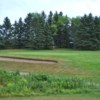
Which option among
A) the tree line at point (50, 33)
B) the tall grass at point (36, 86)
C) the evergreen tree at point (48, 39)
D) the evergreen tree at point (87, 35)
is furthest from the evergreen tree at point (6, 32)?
the tall grass at point (36, 86)

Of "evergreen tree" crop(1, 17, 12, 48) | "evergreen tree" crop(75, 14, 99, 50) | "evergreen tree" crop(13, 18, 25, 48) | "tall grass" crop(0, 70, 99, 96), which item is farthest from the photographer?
"evergreen tree" crop(13, 18, 25, 48)

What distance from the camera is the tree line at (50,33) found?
74.4m

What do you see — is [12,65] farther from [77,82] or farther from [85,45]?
[85,45]

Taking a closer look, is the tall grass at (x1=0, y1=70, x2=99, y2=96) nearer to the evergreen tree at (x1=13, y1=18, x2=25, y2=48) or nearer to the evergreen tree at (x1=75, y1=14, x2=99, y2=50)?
the evergreen tree at (x1=75, y1=14, x2=99, y2=50)

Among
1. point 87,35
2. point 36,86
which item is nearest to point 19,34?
point 87,35

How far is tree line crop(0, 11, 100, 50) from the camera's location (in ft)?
244

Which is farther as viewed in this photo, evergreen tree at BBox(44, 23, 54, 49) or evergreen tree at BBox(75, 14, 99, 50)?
evergreen tree at BBox(44, 23, 54, 49)

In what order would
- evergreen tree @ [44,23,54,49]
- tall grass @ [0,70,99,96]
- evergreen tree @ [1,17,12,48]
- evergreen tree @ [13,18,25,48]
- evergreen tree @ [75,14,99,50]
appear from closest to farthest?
tall grass @ [0,70,99,96] < evergreen tree @ [75,14,99,50] < evergreen tree @ [44,23,54,49] < evergreen tree @ [1,17,12,48] < evergreen tree @ [13,18,25,48]

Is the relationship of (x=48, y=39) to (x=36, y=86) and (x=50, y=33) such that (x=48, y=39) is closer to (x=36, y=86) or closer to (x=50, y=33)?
(x=50, y=33)

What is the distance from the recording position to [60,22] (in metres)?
85.4

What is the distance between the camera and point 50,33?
76.3 metres

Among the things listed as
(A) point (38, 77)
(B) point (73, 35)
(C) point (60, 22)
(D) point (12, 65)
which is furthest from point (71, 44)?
(A) point (38, 77)

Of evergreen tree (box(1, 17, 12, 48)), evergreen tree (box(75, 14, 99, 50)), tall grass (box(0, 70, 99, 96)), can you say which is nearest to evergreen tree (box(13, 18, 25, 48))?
evergreen tree (box(1, 17, 12, 48))

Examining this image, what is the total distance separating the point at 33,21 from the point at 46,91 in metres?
66.1
